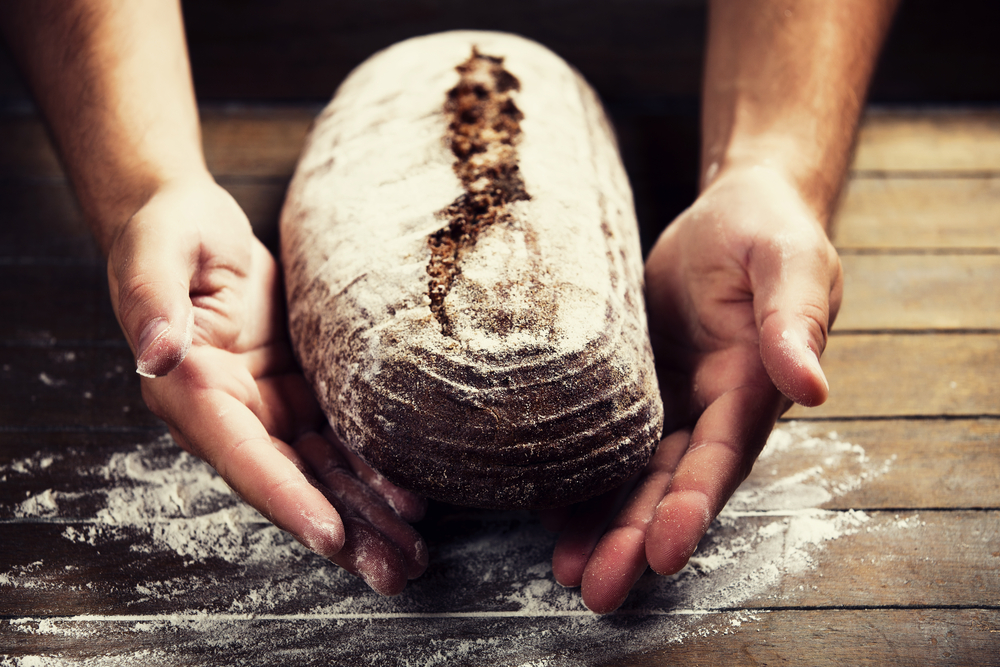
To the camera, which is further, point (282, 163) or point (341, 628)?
point (282, 163)

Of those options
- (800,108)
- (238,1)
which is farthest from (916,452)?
(238,1)

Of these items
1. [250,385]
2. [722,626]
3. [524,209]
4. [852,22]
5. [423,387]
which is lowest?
[722,626]

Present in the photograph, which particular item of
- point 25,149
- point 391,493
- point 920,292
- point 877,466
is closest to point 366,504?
point 391,493

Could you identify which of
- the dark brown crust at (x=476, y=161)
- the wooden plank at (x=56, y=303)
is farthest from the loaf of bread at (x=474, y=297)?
the wooden plank at (x=56, y=303)

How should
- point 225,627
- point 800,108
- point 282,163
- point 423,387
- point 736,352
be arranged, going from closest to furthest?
point 423,387 < point 225,627 < point 736,352 < point 800,108 < point 282,163

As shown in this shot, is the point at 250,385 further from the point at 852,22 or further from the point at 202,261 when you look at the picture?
the point at 852,22

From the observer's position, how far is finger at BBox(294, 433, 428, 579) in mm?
1173

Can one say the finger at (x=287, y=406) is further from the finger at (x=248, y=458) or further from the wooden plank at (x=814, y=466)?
the wooden plank at (x=814, y=466)

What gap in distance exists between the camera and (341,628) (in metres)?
1.18

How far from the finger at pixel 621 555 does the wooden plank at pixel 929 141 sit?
4.82 feet

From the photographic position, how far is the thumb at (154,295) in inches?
40.2

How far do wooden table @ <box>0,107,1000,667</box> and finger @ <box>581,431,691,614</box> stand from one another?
0.39ft

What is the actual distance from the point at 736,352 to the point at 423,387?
62cm

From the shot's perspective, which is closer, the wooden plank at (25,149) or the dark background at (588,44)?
the wooden plank at (25,149)
